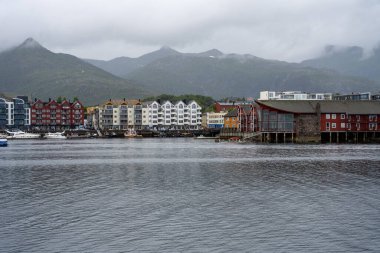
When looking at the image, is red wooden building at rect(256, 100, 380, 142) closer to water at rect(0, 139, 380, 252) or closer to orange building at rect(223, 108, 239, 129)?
orange building at rect(223, 108, 239, 129)

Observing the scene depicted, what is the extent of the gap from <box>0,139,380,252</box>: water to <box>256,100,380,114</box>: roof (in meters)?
69.9

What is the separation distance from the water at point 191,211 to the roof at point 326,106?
6987 cm

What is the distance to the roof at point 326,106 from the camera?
12714cm

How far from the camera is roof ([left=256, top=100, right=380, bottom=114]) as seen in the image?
127137mm

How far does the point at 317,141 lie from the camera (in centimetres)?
13075

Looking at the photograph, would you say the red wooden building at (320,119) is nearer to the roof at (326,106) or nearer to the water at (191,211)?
the roof at (326,106)

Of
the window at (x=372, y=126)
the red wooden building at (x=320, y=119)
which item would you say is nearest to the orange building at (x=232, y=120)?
the red wooden building at (x=320, y=119)

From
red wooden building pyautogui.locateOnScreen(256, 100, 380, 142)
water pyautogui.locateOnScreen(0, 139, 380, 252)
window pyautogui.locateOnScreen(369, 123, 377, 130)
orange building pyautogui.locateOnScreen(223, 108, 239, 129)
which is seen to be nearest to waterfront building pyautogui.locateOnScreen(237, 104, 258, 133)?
red wooden building pyautogui.locateOnScreen(256, 100, 380, 142)

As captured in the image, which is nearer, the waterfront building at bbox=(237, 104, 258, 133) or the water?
the water

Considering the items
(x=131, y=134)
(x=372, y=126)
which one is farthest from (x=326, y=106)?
(x=131, y=134)

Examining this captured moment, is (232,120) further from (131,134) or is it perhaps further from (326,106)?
(326,106)

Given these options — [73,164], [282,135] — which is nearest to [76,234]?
[73,164]

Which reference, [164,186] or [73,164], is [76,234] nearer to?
[164,186]

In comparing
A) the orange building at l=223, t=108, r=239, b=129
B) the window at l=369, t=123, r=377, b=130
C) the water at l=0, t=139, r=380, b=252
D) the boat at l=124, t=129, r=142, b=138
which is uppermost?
the orange building at l=223, t=108, r=239, b=129
